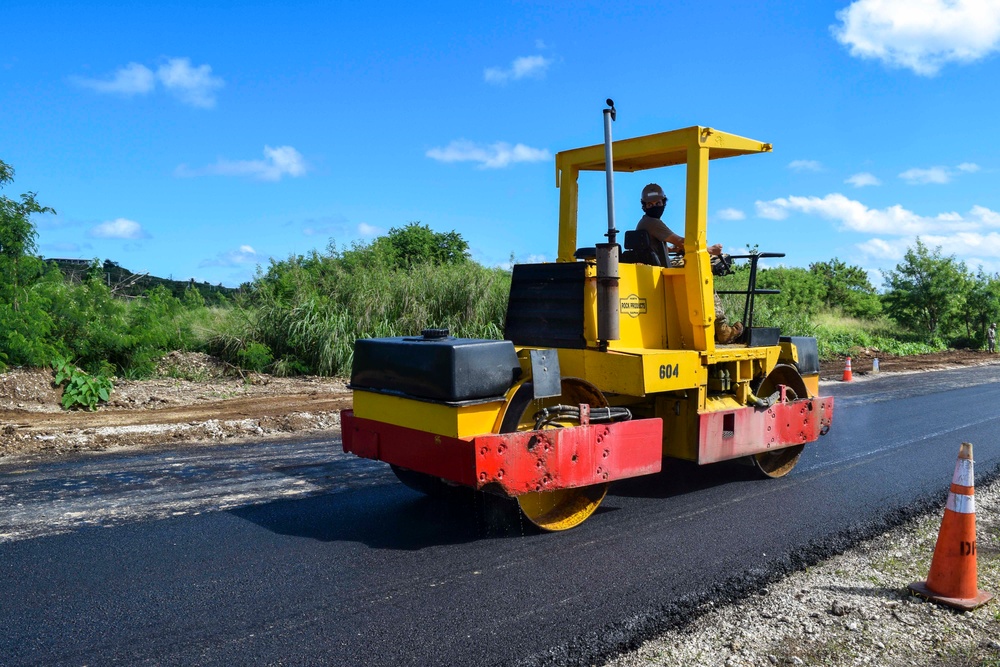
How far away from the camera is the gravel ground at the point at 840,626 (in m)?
3.55

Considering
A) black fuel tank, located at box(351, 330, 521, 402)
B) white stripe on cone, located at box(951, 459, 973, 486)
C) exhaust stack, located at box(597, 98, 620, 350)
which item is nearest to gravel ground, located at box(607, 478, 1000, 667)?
white stripe on cone, located at box(951, 459, 973, 486)

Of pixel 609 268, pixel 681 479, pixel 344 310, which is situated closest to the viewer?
pixel 609 268

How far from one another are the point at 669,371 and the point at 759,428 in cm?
139

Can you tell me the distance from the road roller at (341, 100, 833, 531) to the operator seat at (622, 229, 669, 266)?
12 mm

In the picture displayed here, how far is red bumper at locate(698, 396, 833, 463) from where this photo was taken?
6078mm

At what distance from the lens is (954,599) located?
419cm

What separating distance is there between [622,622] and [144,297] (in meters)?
12.6

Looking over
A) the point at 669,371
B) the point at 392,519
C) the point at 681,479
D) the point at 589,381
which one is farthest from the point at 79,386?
the point at 669,371

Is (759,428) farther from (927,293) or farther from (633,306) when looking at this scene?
(927,293)

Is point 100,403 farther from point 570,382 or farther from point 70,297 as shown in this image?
point 570,382

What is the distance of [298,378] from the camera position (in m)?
13.6

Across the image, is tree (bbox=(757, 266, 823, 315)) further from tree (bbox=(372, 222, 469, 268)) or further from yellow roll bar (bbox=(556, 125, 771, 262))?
yellow roll bar (bbox=(556, 125, 771, 262))

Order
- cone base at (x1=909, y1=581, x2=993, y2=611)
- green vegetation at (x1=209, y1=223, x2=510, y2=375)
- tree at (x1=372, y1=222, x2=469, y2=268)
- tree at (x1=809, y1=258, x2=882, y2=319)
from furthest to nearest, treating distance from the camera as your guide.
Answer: tree at (x1=809, y1=258, x2=882, y2=319), tree at (x1=372, y1=222, x2=469, y2=268), green vegetation at (x1=209, y1=223, x2=510, y2=375), cone base at (x1=909, y1=581, x2=993, y2=611)

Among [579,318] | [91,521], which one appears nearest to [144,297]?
[91,521]
